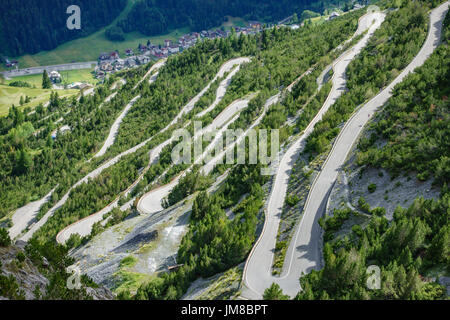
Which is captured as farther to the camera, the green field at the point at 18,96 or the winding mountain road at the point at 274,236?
the green field at the point at 18,96

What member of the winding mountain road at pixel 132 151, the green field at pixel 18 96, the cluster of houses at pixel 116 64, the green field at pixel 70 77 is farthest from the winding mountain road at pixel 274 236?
the cluster of houses at pixel 116 64

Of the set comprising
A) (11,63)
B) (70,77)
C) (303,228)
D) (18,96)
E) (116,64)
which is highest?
(11,63)

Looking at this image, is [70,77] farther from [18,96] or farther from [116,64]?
[18,96]

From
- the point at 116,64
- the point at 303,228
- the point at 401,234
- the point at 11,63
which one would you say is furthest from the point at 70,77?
the point at 401,234

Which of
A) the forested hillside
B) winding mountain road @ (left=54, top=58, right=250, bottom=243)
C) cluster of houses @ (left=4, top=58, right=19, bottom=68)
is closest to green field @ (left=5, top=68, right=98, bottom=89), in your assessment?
cluster of houses @ (left=4, top=58, right=19, bottom=68)

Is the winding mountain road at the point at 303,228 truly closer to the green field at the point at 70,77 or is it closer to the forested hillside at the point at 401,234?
the forested hillside at the point at 401,234
